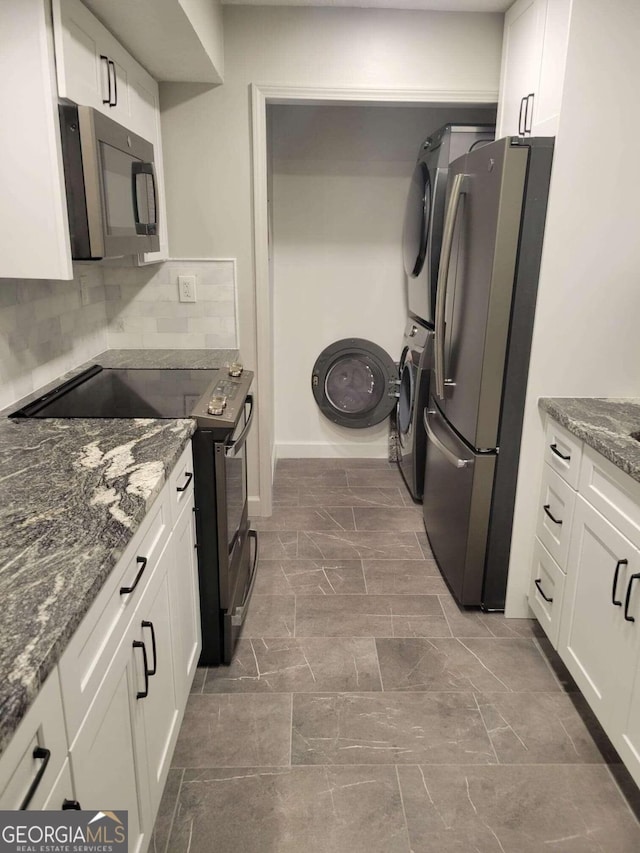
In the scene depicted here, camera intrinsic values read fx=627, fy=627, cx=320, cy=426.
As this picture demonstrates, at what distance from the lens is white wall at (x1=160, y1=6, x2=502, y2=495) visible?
266 cm

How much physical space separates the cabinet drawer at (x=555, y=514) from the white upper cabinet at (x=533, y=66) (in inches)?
44.7

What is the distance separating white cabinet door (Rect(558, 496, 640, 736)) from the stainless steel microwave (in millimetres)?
1622

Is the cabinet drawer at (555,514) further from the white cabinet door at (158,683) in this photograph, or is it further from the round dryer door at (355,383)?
the round dryer door at (355,383)

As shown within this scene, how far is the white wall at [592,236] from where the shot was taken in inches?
75.4

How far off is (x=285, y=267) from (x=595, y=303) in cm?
215

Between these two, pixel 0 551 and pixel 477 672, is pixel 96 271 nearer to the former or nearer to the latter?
pixel 0 551

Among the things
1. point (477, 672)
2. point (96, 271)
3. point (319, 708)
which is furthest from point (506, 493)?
point (96, 271)

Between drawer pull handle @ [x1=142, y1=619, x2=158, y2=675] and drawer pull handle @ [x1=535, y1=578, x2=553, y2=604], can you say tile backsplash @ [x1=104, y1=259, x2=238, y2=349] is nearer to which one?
drawer pull handle @ [x1=535, y1=578, x2=553, y2=604]

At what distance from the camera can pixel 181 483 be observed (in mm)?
1744

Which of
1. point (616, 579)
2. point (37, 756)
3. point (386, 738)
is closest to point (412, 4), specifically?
point (616, 579)

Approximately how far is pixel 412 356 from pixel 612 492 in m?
1.91

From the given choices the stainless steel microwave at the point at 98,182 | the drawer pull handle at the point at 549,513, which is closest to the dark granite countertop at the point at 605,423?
the drawer pull handle at the point at 549,513

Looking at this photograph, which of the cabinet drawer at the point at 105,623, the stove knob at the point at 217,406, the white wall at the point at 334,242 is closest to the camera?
the cabinet drawer at the point at 105,623

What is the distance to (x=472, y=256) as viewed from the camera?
2252 mm
